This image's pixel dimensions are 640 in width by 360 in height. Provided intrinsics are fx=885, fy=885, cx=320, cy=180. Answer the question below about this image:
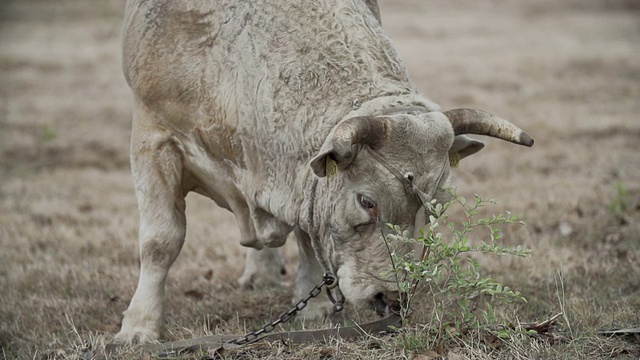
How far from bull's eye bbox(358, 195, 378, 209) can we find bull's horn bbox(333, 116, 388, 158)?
0.86 ft

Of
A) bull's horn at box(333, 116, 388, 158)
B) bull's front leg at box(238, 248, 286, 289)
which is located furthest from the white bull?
bull's front leg at box(238, 248, 286, 289)

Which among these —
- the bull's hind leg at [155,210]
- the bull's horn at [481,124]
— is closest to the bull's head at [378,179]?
the bull's horn at [481,124]

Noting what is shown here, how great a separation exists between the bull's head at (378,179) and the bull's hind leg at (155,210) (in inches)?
46.4

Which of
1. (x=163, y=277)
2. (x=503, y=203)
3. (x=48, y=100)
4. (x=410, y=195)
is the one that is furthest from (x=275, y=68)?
(x=48, y=100)

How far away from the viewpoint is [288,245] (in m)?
7.95

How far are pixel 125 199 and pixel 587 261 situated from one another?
527 centimetres

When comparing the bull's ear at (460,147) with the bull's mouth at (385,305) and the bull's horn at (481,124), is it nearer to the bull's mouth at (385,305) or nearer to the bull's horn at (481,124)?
the bull's horn at (481,124)

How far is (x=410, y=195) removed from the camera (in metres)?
4.46

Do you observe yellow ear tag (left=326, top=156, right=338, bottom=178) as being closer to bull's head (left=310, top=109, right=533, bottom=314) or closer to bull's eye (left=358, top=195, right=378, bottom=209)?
bull's head (left=310, top=109, right=533, bottom=314)

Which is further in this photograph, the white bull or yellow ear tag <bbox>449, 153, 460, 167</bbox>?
yellow ear tag <bbox>449, 153, 460, 167</bbox>

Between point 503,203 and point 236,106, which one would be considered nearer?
point 236,106

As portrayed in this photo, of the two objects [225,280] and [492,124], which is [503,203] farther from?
[492,124]

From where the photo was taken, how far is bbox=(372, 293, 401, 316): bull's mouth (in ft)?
15.2

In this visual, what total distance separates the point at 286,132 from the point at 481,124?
1071mm
